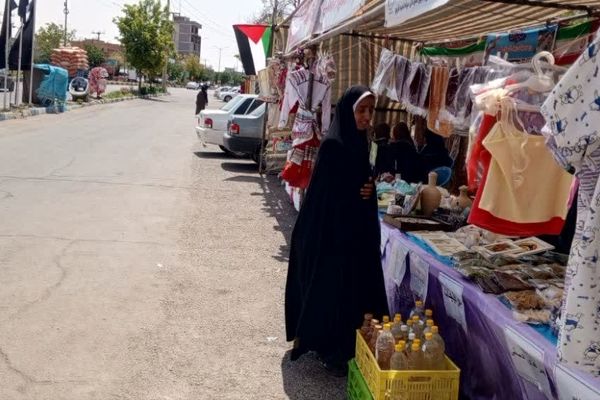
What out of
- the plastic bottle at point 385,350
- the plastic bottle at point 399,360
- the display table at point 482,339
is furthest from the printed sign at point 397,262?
the plastic bottle at point 399,360

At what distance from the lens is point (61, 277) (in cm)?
580

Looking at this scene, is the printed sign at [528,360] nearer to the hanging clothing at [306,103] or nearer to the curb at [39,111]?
the hanging clothing at [306,103]

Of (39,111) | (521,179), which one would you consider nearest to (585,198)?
(521,179)

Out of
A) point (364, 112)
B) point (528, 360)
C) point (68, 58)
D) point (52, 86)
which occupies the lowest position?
point (528, 360)

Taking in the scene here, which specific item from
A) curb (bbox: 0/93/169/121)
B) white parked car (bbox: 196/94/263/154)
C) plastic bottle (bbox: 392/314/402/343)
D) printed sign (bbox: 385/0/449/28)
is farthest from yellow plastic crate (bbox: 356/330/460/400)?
curb (bbox: 0/93/169/121)

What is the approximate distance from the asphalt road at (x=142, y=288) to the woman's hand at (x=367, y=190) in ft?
4.27

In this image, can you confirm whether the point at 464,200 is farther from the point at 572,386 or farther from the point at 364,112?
the point at 572,386

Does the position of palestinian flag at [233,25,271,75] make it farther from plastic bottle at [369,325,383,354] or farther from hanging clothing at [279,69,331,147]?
plastic bottle at [369,325,383,354]

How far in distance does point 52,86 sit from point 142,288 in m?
22.9

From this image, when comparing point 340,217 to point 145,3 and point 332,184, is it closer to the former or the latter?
point 332,184

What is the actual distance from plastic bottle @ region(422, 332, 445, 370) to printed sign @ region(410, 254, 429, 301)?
2.90 ft

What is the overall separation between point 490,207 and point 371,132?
17.1 ft

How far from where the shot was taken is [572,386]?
8.54ft

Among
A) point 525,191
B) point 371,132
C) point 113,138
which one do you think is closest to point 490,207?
point 525,191
